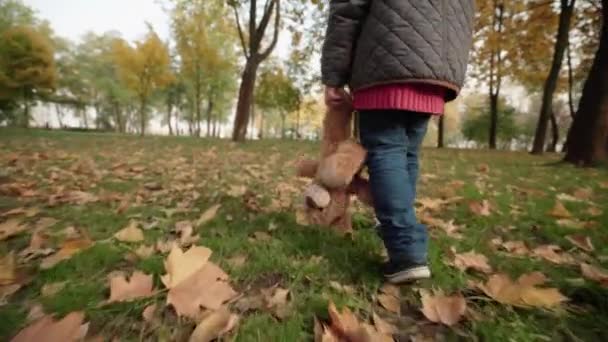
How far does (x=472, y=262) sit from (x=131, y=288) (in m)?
1.49

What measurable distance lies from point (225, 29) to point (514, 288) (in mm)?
19637

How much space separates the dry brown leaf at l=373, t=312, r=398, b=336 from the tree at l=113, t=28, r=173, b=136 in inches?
906

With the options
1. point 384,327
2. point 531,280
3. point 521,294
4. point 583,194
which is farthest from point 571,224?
point 384,327

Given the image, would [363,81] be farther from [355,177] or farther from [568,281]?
[568,281]

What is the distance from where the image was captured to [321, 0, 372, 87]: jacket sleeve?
1.57m

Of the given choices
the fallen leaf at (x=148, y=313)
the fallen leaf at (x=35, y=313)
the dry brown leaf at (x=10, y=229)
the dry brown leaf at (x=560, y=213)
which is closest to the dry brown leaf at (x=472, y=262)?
the dry brown leaf at (x=560, y=213)

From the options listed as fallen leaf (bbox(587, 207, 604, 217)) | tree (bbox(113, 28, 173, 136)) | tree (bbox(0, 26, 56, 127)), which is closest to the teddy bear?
fallen leaf (bbox(587, 207, 604, 217))

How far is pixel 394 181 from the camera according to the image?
1.51m

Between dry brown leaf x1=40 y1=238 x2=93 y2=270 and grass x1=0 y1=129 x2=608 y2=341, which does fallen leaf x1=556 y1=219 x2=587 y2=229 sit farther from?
dry brown leaf x1=40 y1=238 x2=93 y2=270

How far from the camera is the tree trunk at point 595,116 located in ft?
19.6

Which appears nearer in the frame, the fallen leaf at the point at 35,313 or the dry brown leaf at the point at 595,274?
the fallen leaf at the point at 35,313

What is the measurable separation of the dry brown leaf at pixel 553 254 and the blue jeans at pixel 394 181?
796 mm

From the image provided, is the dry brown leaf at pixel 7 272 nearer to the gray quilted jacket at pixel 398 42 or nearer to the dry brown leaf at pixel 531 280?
the gray quilted jacket at pixel 398 42

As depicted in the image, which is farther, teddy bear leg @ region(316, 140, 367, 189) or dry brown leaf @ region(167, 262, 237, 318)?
teddy bear leg @ region(316, 140, 367, 189)
